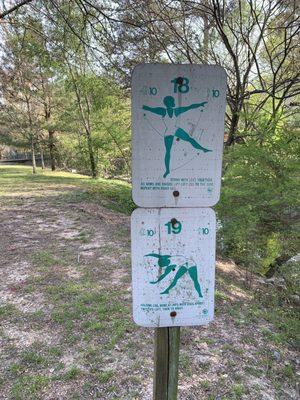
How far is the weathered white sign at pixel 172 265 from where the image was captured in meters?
1.26

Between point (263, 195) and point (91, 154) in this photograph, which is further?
point (91, 154)

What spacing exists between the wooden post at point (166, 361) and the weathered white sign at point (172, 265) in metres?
0.07

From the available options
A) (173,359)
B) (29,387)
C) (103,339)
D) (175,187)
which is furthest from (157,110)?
(103,339)

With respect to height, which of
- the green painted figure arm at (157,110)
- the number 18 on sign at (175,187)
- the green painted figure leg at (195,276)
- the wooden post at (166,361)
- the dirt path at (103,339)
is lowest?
the dirt path at (103,339)

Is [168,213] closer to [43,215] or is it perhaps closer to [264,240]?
[264,240]

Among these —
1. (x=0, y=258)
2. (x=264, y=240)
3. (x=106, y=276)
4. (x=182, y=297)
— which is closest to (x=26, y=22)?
(x=0, y=258)

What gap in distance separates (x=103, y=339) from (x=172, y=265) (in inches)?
81.8

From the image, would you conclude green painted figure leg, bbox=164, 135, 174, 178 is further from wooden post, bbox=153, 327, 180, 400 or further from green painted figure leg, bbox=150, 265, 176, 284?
wooden post, bbox=153, 327, 180, 400

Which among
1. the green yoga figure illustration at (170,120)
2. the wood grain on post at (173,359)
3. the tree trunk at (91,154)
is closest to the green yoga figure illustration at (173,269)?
the wood grain on post at (173,359)

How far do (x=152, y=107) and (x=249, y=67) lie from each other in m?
6.67

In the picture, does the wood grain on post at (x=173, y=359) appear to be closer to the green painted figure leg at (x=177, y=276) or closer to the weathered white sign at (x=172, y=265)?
the weathered white sign at (x=172, y=265)

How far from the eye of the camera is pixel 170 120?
1201 millimetres

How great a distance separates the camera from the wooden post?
1350 millimetres

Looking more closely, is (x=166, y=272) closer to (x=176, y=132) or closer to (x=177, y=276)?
(x=177, y=276)
